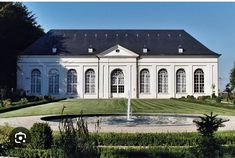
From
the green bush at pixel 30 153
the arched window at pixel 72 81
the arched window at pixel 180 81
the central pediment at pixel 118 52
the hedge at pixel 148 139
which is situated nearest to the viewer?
the green bush at pixel 30 153

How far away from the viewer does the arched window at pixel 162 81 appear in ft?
192

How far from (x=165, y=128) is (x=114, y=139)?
12.7 feet

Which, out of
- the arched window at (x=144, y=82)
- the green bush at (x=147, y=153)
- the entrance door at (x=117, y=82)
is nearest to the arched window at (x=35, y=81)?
the entrance door at (x=117, y=82)

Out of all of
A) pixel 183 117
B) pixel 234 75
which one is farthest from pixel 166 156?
pixel 234 75

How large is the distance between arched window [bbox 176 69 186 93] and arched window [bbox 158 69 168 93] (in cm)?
174

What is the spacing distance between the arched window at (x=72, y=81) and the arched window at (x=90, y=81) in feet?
5.87

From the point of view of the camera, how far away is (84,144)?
8375 mm

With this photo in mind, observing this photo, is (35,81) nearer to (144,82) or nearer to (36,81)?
(36,81)

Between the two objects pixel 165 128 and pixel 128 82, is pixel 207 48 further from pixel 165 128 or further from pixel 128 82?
pixel 165 128

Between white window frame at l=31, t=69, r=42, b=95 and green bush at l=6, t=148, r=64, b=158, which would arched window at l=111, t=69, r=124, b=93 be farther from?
green bush at l=6, t=148, r=64, b=158

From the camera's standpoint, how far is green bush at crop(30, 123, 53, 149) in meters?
11.7

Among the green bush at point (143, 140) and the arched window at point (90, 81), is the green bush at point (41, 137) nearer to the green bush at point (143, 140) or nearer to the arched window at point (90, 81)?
the green bush at point (143, 140)

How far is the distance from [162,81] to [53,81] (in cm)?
1740

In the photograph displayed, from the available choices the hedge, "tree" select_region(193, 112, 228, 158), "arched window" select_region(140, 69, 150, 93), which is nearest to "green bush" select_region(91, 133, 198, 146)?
the hedge
